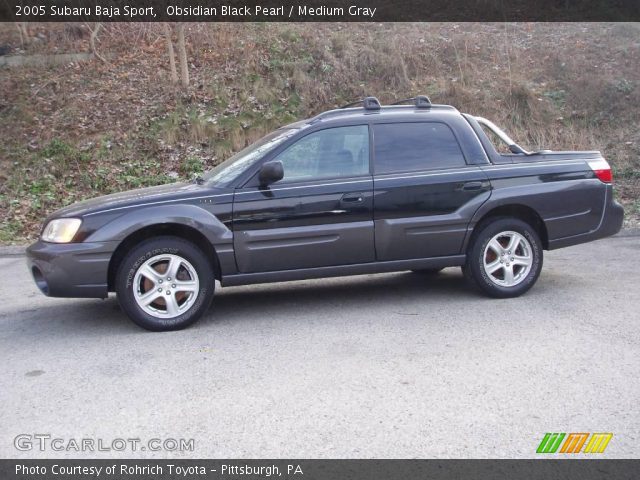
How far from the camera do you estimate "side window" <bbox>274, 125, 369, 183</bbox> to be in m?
6.73

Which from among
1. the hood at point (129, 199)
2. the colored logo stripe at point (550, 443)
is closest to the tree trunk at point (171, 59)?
the hood at point (129, 199)

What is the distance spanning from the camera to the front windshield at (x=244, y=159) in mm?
6762

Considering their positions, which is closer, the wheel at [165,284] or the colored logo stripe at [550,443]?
the colored logo stripe at [550,443]

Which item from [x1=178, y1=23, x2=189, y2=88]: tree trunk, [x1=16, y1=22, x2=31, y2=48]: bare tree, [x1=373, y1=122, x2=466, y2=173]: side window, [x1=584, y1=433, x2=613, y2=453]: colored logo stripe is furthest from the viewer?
[x1=16, y1=22, x2=31, y2=48]: bare tree

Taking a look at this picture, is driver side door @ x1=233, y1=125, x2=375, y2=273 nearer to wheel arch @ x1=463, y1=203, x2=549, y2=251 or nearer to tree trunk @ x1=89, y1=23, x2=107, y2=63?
wheel arch @ x1=463, y1=203, x2=549, y2=251

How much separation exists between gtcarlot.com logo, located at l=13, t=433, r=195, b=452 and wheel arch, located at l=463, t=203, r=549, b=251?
375 cm

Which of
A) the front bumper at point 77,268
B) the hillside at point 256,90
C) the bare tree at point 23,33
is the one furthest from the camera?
the bare tree at point 23,33

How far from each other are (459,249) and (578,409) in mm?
2727

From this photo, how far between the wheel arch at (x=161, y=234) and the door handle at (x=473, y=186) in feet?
7.65

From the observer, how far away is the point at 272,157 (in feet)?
22.0

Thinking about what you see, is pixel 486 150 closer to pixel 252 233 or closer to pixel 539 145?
pixel 252 233

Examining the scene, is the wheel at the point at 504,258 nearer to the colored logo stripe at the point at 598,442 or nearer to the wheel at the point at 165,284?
the wheel at the point at 165,284
